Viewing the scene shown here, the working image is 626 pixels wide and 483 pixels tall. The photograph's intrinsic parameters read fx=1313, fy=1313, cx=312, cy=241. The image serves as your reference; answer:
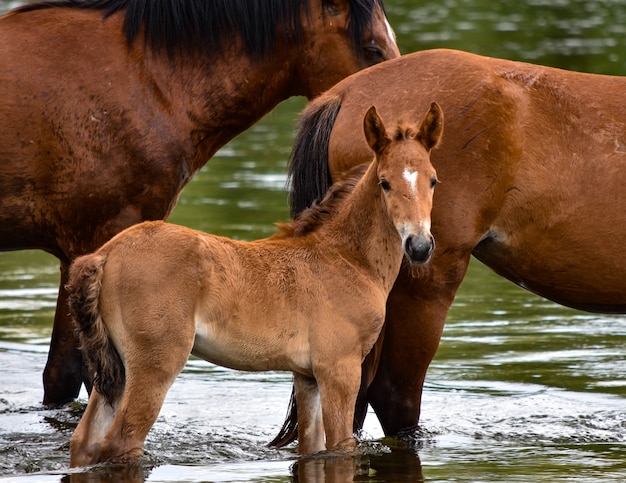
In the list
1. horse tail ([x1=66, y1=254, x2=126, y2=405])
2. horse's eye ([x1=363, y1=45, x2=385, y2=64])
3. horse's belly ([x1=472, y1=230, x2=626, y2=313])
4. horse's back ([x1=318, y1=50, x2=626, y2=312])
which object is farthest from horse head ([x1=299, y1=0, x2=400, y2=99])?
horse tail ([x1=66, y1=254, x2=126, y2=405])

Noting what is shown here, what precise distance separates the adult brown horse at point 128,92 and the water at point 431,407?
0.76 meters

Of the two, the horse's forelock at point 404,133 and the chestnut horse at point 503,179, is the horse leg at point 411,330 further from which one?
the horse's forelock at point 404,133

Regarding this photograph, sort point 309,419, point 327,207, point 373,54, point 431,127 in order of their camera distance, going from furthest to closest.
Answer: point 373,54, point 327,207, point 309,419, point 431,127

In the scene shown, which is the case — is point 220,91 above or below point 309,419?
above

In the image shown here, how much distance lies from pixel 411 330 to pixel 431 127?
0.99m

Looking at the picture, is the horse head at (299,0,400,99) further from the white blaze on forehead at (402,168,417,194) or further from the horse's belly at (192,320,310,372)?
the horse's belly at (192,320,310,372)

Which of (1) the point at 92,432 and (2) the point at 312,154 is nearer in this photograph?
(1) the point at 92,432

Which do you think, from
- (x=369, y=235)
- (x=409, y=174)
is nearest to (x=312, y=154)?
(x=369, y=235)

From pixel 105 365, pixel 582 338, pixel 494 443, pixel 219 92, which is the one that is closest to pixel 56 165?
pixel 219 92

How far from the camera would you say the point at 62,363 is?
22.1ft

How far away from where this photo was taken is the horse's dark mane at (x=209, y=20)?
21.1 feet

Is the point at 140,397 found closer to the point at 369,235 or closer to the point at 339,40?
the point at 369,235

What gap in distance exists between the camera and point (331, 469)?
537cm

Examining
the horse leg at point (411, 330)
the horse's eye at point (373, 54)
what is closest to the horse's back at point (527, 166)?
the horse leg at point (411, 330)
